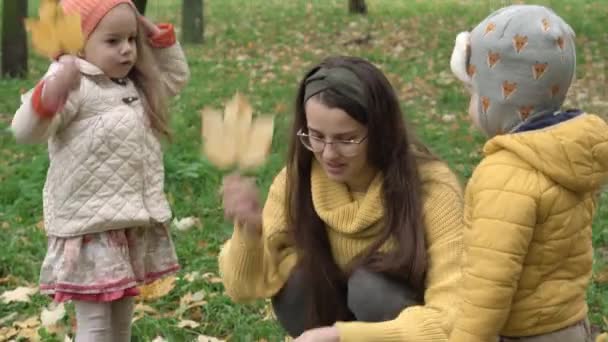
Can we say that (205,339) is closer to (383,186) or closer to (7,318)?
(7,318)

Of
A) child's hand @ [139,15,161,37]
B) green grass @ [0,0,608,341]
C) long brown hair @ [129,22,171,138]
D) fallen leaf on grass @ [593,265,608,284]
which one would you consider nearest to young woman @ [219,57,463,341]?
long brown hair @ [129,22,171,138]

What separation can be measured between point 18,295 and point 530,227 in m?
2.30

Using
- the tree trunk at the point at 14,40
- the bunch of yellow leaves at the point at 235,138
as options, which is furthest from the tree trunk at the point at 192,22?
the bunch of yellow leaves at the point at 235,138

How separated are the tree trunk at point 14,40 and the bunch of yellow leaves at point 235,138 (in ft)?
21.7

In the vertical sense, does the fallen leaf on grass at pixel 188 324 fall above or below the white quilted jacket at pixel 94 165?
below

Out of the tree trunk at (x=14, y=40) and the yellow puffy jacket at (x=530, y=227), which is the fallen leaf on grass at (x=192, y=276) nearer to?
the yellow puffy jacket at (x=530, y=227)

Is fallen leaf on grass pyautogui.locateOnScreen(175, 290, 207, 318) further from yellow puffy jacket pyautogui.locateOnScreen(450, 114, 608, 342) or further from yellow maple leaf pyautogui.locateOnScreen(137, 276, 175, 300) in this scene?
yellow puffy jacket pyautogui.locateOnScreen(450, 114, 608, 342)

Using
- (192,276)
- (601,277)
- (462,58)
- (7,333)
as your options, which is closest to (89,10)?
(462,58)

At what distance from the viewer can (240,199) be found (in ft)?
7.49

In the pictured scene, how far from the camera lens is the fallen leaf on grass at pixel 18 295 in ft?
11.8

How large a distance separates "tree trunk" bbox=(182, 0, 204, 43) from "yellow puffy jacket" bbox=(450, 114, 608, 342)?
9.29m

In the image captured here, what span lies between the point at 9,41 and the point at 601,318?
657cm

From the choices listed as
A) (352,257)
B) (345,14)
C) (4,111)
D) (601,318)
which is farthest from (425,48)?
(352,257)

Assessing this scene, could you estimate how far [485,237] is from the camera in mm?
2016
